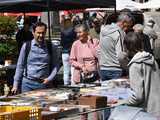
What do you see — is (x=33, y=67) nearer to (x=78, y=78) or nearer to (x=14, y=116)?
(x=78, y=78)

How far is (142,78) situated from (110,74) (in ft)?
11.8

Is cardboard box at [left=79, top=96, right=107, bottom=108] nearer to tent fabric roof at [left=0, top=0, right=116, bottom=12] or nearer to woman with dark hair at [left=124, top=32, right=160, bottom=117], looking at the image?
woman with dark hair at [left=124, top=32, right=160, bottom=117]

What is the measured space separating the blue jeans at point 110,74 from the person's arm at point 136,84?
3.43 m

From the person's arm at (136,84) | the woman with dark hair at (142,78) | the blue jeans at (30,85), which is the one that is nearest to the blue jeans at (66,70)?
the blue jeans at (30,85)

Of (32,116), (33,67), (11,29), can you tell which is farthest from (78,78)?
(11,29)

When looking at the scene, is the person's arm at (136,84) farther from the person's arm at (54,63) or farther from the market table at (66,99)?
the person's arm at (54,63)

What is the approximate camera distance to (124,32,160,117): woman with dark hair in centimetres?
566

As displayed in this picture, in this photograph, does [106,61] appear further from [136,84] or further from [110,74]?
[136,84]

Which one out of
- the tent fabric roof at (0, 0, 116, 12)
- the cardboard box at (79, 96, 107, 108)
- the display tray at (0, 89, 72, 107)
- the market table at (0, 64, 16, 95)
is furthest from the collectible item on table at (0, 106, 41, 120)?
the market table at (0, 64, 16, 95)

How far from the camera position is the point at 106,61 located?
9.35 m

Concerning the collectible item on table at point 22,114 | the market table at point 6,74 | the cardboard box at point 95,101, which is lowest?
the market table at point 6,74

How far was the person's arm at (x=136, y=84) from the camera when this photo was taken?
5.63m

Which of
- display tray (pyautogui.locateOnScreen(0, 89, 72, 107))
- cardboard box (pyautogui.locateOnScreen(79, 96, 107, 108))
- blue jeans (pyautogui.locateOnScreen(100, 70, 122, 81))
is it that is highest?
cardboard box (pyautogui.locateOnScreen(79, 96, 107, 108))

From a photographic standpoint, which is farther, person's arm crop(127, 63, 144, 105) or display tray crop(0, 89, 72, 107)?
display tray crop(0, 89, 72, 107)
